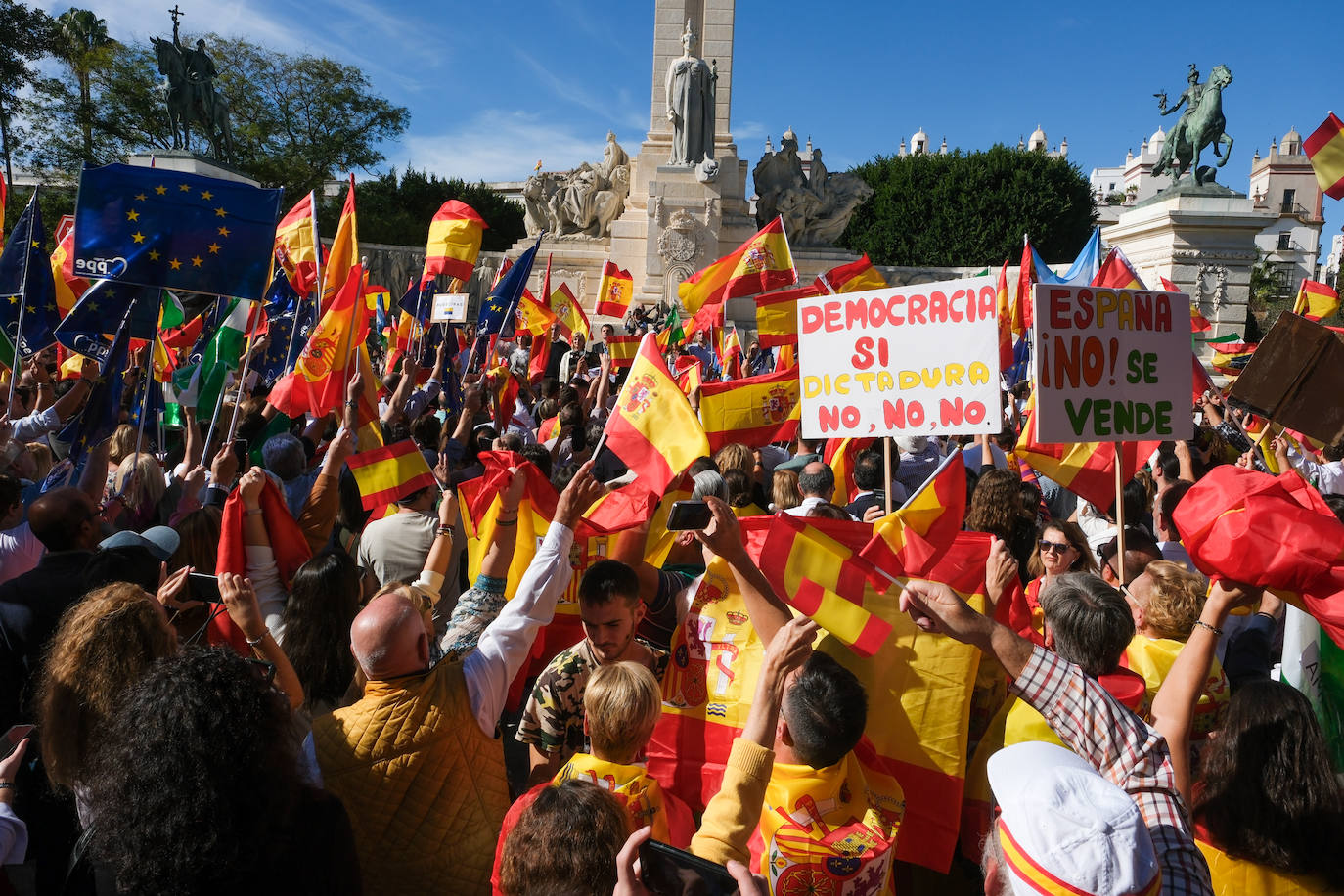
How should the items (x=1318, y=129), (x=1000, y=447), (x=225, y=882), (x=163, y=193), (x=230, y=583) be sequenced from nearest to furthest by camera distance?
(x=225, y=882), (x=230, y=583), (x=163, y=193), (x=1318, y=129), (x=1000, y=447)

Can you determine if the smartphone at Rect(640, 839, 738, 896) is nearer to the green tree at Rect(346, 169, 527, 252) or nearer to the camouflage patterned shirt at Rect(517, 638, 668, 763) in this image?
the camouflage patterned shirt at Rect(517, 638, 668, 763)

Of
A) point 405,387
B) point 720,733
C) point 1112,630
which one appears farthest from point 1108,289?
point 405,387

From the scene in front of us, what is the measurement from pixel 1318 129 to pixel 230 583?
20.9 feet

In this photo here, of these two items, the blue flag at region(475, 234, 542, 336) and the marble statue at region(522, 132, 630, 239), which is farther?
the marble statue at region(522, 132, 630, 239)

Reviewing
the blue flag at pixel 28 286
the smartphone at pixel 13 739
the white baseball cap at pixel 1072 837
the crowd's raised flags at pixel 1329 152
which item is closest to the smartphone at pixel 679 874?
the white baseball cap at pixel 1072 837

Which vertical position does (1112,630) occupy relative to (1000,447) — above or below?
below

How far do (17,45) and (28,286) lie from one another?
2908 cm

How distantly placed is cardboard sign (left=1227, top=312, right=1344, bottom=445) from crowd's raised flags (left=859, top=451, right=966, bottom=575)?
138 cm

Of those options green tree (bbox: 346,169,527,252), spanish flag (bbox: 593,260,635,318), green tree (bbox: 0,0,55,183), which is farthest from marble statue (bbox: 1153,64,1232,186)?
green tree (bbox: 0,0,55,183)

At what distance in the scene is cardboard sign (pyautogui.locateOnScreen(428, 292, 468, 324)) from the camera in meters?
9.62

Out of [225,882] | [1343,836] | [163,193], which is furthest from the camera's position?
[163,193]

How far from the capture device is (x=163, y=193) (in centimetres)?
491

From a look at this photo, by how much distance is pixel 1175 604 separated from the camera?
2961 millimetres

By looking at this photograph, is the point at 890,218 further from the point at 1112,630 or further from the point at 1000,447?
the point at 1112,630
